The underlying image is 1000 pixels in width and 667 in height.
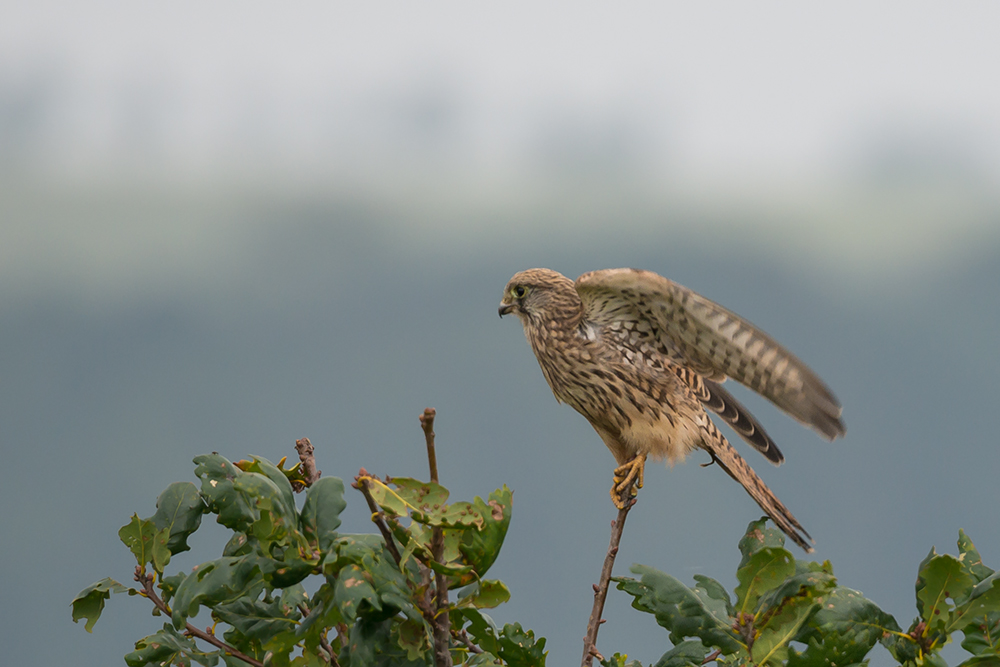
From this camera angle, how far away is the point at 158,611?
1.28 m

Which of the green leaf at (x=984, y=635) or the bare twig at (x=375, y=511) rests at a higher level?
the bare twig at (x=375, y=511)

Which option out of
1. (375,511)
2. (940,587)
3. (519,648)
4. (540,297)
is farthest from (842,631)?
(540,297)

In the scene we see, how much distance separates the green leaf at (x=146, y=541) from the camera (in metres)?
1.28

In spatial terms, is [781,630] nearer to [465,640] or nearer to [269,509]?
[465,640]

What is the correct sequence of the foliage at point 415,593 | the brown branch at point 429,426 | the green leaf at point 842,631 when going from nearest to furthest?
the brown branch at point 429,426, the foliage at point 415,593, the green leaf at point 842,631

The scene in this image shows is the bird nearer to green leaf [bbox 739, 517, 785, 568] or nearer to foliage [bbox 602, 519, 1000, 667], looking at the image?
green leaf [bbox 739, 517, 785, 568]

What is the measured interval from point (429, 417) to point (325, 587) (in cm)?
27

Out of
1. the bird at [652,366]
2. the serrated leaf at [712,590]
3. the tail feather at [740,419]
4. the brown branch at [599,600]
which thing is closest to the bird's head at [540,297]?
the bird at [652,366]

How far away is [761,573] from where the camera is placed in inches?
48.3

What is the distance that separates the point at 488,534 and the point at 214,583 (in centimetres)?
36

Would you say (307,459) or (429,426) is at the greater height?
(307,459)

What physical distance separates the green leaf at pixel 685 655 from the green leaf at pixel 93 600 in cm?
83

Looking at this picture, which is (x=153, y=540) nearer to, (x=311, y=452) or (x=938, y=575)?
(x=311, y=452)

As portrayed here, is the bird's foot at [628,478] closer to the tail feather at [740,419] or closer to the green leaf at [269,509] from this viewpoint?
the tail feather at [740,419]
